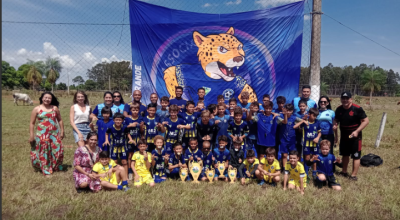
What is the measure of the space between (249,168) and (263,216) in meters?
1.38

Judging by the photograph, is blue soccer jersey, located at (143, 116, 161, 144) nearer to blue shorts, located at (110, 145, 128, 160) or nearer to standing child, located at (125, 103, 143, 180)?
standing child, located at (125, 103, 143, 180)

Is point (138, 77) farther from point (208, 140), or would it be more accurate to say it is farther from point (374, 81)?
point (374, 81)

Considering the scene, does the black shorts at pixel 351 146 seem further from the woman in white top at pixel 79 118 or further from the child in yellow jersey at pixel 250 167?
the woman in white top at pixel 79 118

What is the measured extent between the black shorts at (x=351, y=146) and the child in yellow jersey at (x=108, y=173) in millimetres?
4263

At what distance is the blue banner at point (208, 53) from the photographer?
6125 millimetres

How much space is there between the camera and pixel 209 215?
3496 millimetres

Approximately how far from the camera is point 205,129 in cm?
512

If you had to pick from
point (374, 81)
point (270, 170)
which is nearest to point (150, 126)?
point (270, 170)

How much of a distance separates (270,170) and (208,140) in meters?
1.31

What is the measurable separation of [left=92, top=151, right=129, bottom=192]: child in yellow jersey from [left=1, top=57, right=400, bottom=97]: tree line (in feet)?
8.55

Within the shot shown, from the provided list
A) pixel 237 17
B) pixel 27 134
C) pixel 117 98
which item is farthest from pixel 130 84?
pixel 27 134

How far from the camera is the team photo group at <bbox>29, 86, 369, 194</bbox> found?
4656mm

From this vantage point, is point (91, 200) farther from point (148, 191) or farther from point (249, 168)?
point (249, 168)

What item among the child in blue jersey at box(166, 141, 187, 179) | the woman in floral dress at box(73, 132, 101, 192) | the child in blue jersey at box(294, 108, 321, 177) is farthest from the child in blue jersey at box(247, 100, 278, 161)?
the woman in floral dress at box(73, 132, 101, 192)
